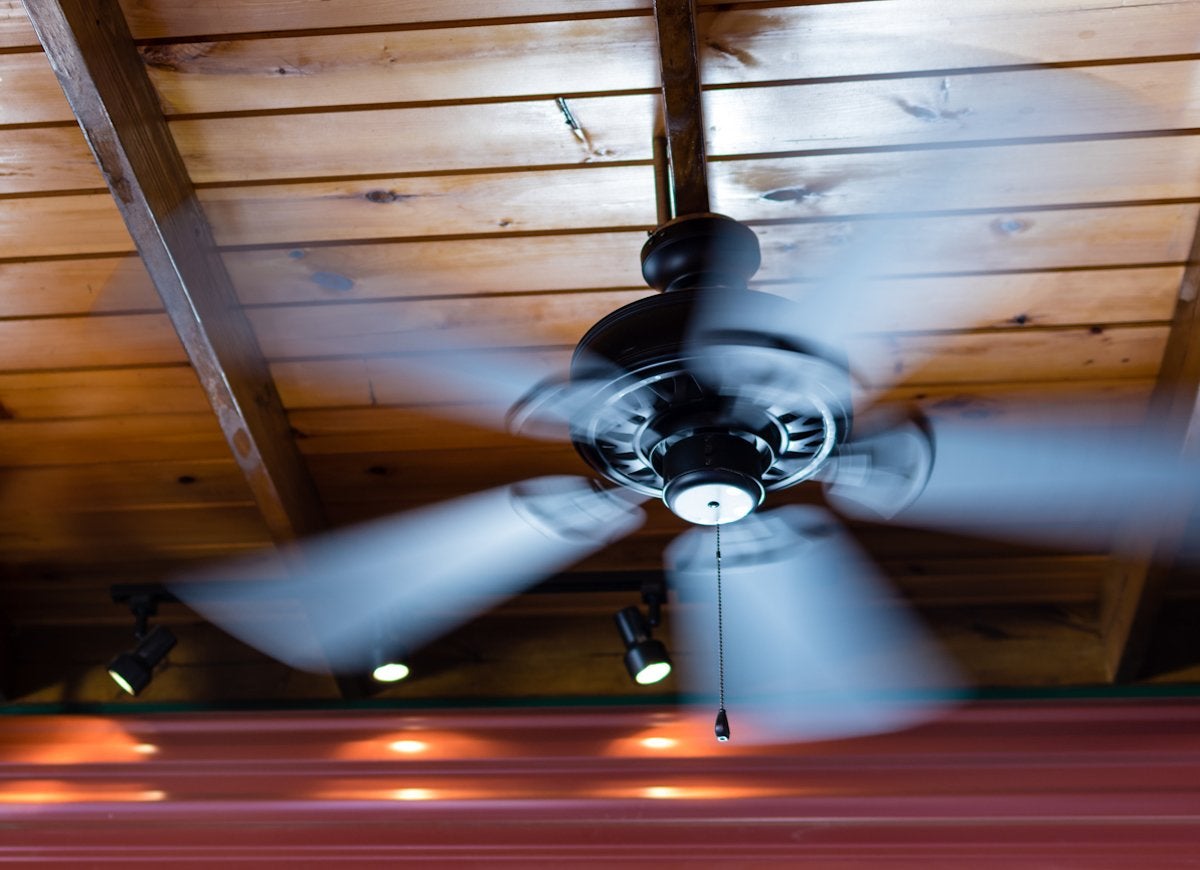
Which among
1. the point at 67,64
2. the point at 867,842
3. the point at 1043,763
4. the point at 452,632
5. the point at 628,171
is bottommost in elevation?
the point at 867,842

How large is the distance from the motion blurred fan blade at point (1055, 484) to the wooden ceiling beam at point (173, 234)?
1349 mm

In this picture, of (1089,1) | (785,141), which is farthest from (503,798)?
(1089,1)

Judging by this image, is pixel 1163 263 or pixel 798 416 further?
pixel 1163 263

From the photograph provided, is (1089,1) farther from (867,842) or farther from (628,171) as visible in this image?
(867,842)

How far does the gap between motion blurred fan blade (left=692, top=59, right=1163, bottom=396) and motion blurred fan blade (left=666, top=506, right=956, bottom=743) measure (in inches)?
24.0

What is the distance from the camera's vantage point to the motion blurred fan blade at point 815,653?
2424 millimetres

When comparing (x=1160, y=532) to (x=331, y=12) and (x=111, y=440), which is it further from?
(x=111, y=440)

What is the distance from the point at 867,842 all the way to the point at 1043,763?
1.51ft

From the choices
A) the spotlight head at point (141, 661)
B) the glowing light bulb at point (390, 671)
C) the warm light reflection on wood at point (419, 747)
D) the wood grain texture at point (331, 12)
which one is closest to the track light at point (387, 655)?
the glowing light bulb at point (390, 671)

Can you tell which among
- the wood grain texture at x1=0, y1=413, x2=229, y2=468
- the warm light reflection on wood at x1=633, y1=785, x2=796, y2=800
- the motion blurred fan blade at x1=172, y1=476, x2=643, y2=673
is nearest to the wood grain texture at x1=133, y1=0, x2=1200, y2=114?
the wood grain texture at x1=0, y1=413, x2=229, y2=468

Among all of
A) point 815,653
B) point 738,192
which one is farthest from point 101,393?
point 815,653

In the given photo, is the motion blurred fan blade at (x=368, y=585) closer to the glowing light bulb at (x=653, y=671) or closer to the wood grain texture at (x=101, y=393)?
the glowing light bulb at (x=653, y=671)

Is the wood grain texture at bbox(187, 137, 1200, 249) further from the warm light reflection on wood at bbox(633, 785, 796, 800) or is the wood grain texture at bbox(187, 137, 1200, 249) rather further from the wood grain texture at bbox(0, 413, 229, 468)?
the warm light reflection on wood at bbox(633, 785, 796, 800)

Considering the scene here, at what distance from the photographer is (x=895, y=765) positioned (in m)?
2.28
